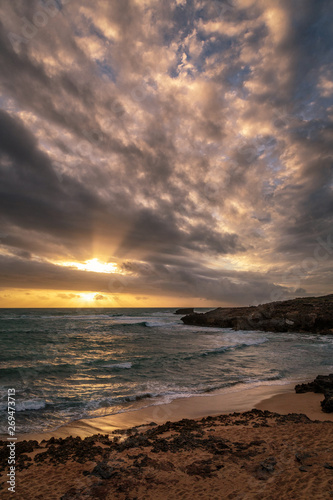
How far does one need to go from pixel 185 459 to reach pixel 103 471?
1889 millimetres

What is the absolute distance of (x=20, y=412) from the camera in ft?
32.2

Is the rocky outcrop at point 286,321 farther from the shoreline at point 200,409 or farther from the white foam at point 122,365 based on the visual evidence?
the shoreline at point 200,409

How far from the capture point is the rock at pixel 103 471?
5.25 m

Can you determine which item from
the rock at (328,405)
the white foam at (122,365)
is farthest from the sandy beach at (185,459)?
the white foam at (122,365)

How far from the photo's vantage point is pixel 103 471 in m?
5.36

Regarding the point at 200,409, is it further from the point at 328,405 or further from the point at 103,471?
the point at 103,471

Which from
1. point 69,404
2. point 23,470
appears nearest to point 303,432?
point 23,470

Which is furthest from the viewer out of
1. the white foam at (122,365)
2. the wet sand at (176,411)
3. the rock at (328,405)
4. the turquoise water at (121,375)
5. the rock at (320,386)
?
the white foam at (122,365)

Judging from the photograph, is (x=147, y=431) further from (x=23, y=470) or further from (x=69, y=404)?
(x=69, y=404)

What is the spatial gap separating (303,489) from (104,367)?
1535cm

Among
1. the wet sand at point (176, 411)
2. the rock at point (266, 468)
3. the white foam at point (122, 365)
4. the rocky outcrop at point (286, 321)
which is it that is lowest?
the rocky outcrop at point (286, 321)

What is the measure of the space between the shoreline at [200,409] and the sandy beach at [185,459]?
0.09 m

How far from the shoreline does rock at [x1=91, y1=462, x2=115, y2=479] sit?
2.66m

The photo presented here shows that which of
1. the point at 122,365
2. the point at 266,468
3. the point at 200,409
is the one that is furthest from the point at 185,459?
the point at 122,365
